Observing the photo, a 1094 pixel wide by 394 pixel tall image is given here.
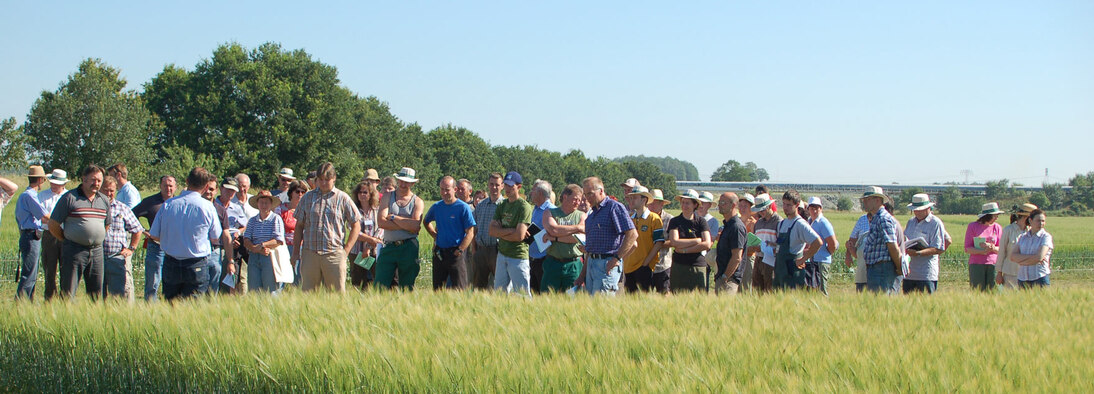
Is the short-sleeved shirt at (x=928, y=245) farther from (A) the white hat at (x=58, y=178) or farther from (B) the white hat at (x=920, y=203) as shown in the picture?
(A) the white hat at (x=58, y=178)

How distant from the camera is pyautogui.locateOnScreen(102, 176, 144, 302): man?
9586 mm

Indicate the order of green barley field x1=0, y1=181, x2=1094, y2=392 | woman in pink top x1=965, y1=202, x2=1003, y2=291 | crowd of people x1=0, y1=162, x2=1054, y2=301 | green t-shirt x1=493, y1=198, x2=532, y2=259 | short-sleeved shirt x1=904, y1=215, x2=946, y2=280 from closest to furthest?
green barley field x1=0, y1=181, x2=1094, y2=392, crowd of people x1=0, y1=162, x2=1054, y2=301, short-sleeved shirt x1=904, y1=215, x2=946, y2=280, green t-shirt x1=493, y1=198, x2=532, y2=259, woman in pink top x1=965, y1=202, x2=1003, y2=291

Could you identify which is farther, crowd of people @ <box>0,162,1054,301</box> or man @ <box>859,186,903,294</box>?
crowd of people @ <box>0,162,1054,301</box>

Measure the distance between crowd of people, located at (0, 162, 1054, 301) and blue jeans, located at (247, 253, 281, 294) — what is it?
0.02 meters

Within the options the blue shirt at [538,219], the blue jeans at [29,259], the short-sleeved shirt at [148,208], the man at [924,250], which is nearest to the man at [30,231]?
the blue jeans at [29,259]

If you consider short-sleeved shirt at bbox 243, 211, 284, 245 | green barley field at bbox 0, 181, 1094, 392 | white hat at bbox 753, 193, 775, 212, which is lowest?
green barley field at bbox 0, 181, 1094, 392

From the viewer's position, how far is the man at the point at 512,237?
385 inches

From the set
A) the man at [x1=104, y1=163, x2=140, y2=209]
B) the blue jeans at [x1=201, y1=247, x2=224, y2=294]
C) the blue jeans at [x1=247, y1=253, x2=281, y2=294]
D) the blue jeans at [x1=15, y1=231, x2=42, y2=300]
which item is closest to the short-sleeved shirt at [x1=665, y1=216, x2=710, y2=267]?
the blue jeans at [x1=247, y1=253, x2=281, y2=294]

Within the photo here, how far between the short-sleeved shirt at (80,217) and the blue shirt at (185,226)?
1.06 meters

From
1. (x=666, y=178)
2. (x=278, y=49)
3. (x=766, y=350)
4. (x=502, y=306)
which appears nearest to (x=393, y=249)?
(x=502, y=306)

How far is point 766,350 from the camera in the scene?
4.23m

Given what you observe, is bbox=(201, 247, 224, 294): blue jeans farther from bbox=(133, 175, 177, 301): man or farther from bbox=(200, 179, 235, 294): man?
bbox=(133, 175, 177, 301): man

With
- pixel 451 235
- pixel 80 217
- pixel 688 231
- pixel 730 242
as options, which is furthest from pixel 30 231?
pixel 730 242

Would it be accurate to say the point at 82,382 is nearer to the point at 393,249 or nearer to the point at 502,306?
the point at 502,306
